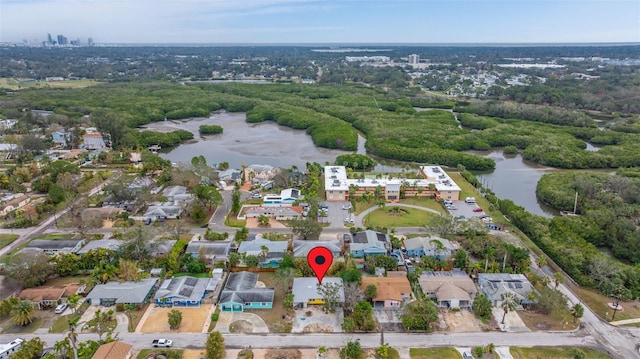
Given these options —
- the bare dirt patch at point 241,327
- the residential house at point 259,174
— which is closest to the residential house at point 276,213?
the residential house at point 259,174

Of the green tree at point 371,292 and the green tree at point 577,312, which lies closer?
the green tree at point 577,312

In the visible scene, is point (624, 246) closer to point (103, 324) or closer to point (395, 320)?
point (395, 320)

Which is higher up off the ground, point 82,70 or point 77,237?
point 82,70

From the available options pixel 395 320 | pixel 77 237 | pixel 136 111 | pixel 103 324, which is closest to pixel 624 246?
pixel 395 320

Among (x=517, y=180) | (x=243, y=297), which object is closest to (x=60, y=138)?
(x=243, y=297)

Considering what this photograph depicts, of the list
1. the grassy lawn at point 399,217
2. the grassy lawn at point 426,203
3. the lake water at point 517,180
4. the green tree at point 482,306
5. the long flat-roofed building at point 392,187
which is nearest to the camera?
the green tree at point 482,306

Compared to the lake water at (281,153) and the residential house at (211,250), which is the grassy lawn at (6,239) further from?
the lake water at (281,153)
